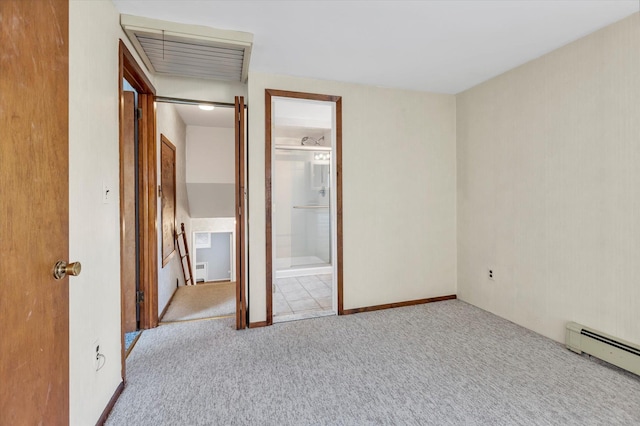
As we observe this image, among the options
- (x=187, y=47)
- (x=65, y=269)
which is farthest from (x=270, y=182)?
(x=65, y=269)

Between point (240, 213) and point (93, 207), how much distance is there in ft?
4.20

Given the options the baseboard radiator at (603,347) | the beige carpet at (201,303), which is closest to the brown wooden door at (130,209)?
the beige carpet at (201,303)

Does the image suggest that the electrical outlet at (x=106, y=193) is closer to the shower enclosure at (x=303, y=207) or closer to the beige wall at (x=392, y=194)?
the beige wall at (x=392, y=194)

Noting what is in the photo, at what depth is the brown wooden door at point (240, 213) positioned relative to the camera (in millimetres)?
2664

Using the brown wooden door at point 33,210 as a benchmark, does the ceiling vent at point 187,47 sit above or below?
above

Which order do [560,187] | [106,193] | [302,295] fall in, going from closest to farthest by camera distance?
[106,193]
[560,187]
[302,295]

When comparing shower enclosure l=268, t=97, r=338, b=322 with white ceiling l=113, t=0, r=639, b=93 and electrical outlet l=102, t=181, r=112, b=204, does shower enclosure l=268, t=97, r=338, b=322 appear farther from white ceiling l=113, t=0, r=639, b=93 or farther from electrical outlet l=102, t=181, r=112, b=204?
electrical outlet l=102, t=181, r=112, b=204

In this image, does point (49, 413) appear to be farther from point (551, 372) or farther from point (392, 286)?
point (392, 286)

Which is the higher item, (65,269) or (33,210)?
(33,210)

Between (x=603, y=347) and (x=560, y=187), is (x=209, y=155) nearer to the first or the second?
(x=560, y=187)

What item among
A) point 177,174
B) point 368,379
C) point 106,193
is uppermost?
point 177,174

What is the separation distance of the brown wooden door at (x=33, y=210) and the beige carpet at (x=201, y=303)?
1.95 m

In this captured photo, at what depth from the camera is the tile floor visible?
3.09m

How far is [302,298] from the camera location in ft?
11.9
